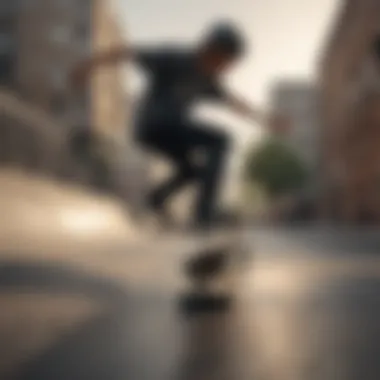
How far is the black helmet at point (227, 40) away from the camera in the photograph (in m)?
1.85

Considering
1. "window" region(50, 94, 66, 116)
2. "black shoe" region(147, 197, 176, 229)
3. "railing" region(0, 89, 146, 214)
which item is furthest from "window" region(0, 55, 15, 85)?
"black shoe" region(147, 197, 176, 229)

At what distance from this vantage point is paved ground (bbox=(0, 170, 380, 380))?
40.6 inches

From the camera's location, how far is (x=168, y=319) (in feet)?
5.10

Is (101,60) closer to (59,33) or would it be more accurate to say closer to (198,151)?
(198,151)

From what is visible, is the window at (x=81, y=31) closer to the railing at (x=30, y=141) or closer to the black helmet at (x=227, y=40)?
the railing at (x=30, y=141)

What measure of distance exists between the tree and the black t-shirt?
3214 cm

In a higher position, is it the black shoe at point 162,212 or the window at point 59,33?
the window at point 59,33

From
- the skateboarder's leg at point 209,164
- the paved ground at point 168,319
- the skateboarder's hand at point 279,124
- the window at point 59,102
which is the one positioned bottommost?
the paved ground at point 168,319

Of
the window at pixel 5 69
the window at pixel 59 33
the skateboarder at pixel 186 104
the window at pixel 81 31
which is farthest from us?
the window at pixel 59 33

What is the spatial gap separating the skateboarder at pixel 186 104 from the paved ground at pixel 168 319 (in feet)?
1.80

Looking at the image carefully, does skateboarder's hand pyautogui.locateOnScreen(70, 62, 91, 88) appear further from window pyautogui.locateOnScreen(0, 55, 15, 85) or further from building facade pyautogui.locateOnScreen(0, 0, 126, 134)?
building facade pyautogui.locateOnScreen(0, 0, 126, 134)

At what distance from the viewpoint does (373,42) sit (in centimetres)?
142

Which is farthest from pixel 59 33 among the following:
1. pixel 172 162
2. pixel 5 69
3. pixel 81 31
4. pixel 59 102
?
pixel 172 162

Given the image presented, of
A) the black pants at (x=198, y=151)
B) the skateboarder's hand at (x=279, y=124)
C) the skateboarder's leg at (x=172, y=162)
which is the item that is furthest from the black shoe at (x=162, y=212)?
the skateboarder's hand at (x=279, y=124)
